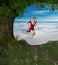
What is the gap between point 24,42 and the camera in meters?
13.7

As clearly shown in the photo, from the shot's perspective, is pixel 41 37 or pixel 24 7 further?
pixel 41 37

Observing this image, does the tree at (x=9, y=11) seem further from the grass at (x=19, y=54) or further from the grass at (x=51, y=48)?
the grass at (x=51, y=48)

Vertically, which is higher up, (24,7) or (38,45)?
(24,7)

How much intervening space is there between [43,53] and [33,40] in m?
0.55

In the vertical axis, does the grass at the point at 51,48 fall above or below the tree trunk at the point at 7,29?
below

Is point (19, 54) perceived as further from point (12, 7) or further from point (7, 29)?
point (12, 7)

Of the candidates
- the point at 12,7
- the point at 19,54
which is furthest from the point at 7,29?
the point at 12,7

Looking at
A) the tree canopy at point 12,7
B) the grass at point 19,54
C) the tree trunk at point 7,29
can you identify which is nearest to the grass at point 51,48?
the grass at point 19,54

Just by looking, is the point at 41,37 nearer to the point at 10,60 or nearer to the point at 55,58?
the point at 55,58

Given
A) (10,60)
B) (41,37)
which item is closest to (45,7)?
(41,37)

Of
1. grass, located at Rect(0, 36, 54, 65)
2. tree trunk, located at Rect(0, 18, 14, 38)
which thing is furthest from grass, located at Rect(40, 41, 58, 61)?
tree trunk, located at Rect(0, 18, 14, 38)

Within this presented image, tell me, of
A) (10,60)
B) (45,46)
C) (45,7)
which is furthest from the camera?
(45,46)

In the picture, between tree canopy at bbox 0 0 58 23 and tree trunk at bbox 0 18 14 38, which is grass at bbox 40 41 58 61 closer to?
tree trunk at bbox 0 18 14 38

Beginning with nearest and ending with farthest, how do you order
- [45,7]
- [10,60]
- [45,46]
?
[10,60]
[45,7]
[45,46]
